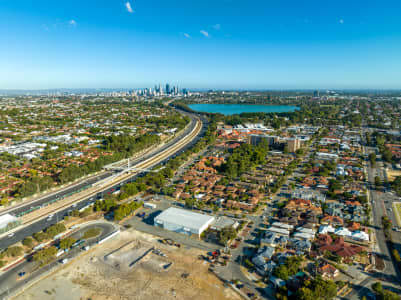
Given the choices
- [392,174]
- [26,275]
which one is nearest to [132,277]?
[26,275]

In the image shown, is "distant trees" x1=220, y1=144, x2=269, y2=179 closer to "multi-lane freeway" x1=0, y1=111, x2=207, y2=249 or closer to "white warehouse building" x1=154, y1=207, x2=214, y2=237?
"multi-lane freeway" x1=0, y1=111, x2=207, y2=249

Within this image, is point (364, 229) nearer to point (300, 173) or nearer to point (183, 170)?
point (300, 173)

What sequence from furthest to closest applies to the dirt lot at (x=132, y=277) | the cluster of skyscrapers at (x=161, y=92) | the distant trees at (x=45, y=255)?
the cluster of skyscrapers at (x=161, y=92) → the distant trees at (x=45, y=255) → the dirt lot at (x=132, y=277)

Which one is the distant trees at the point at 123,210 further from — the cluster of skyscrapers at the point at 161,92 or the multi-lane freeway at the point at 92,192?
the cluster of skyscrapers at the point at 161,92

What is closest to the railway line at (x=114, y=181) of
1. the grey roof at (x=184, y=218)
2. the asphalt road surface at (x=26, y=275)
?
the asphalt road surface at (x=26, y=275)

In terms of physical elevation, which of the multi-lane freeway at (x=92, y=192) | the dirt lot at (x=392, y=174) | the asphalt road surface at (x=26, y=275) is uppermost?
the dirt lot at (x=392, y=174)

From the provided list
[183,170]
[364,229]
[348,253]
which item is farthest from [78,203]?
[364,229]

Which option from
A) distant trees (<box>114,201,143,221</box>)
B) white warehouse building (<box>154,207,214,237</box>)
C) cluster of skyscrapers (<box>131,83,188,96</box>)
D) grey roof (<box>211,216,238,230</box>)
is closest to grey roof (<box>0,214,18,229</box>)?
distant trees (<box>114,201,143,221</box>)
